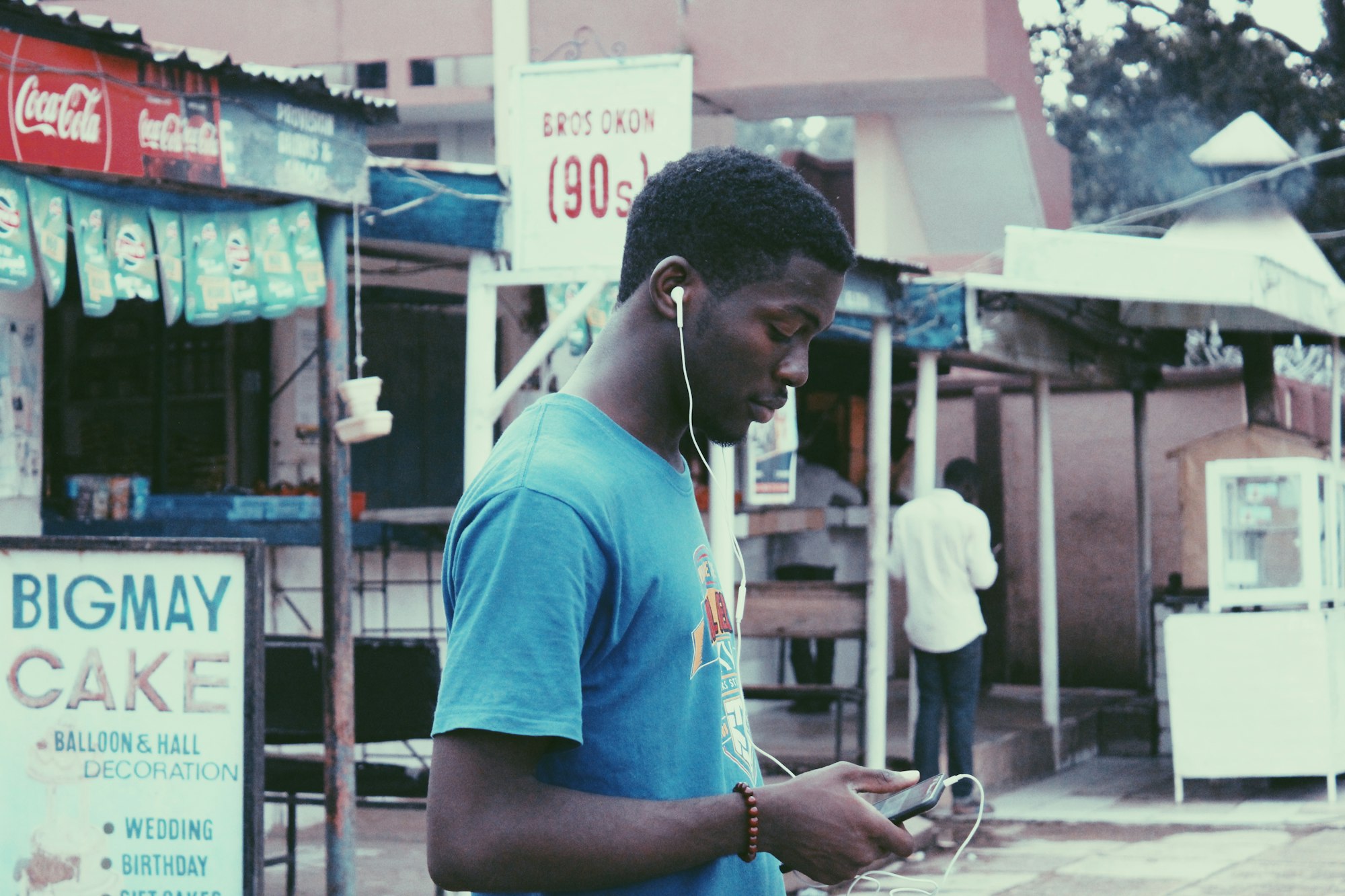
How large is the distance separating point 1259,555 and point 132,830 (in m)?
7.00

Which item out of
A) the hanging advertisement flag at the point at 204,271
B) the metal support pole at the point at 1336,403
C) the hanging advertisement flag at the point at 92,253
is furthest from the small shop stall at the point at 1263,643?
the hanging advertisement flag at the point at 92,253

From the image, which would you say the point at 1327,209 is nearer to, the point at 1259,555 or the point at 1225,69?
the point at 1225,69

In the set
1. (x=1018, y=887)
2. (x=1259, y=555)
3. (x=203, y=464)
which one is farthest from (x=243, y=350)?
(x=1259, y=555)

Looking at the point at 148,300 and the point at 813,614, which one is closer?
the point at 148,300

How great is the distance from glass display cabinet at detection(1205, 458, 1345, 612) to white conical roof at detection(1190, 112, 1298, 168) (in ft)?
7.45

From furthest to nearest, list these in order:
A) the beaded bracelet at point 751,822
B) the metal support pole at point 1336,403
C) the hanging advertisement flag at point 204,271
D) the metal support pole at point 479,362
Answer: the metal support pole at point 1336,403
the metal support pole at point 479,362
the hanging advertisement flag at point 204,271
the beaded bracelet at point 751,822

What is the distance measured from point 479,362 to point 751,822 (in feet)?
17.8

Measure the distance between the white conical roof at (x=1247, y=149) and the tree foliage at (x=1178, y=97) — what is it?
3376 mm

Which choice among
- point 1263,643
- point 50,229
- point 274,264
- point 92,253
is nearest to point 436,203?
point 274,264

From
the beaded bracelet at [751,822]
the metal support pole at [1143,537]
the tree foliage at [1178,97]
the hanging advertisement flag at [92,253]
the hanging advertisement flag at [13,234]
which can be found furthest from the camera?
the tree foliage at [1178,97]

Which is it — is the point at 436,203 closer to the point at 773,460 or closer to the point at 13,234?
the point at 13,234

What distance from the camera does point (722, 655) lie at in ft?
6.96

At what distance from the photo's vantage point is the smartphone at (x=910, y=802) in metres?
2.13

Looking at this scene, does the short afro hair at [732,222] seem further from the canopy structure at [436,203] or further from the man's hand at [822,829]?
the canopy structure at [436,203]
